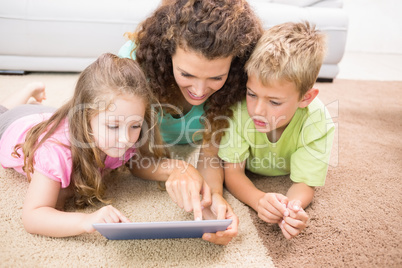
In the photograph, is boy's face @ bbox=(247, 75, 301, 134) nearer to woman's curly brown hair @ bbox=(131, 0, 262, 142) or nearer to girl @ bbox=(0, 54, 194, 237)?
woman's curly brown hair @ bbox=(131, 0, 262, 142)

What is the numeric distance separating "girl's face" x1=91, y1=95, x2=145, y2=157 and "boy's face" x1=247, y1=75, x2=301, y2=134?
31 centimetres

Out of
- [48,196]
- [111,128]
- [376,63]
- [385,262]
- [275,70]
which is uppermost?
[275,70]

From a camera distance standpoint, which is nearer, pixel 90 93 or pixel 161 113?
pixel 90 93

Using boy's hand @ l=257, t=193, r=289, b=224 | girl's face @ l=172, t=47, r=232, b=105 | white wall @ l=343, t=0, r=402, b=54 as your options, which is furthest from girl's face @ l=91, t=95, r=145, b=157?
white wall @ l=343, t=0, r=402, b=54

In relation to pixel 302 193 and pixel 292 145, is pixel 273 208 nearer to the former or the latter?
pixel 302 193

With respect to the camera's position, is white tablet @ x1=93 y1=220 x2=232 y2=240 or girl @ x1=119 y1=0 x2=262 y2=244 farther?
girl @ x1=119 y1=0 x2=262 y2=244

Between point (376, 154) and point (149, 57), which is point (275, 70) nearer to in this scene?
point (149, 57)

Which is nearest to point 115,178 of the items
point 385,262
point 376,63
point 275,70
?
point 275,70

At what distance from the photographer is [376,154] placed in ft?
4.17

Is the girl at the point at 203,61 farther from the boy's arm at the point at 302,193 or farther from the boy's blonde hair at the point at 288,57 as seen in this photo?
the boy's arm at the point at 302,193

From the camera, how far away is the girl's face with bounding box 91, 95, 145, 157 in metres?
0.84

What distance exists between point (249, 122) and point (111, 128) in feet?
1.33

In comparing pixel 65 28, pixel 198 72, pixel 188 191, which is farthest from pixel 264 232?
pixel 65 28

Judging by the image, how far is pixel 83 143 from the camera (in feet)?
2.89
